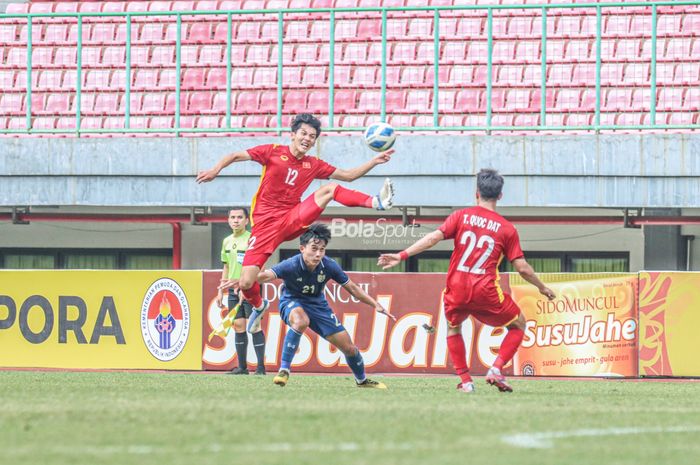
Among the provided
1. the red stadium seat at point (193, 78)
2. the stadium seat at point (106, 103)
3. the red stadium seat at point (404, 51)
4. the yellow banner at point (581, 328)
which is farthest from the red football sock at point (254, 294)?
the stadium seat at point (106, 103)

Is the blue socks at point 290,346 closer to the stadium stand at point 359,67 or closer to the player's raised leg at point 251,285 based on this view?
the player's raised leg at point 251,285

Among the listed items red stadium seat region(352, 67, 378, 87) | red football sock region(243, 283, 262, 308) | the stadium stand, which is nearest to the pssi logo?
the stadium stand

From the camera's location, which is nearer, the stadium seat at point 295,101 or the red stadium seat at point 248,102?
the stadium seat at point 295,101

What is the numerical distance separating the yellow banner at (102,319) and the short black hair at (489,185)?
7.09 metres

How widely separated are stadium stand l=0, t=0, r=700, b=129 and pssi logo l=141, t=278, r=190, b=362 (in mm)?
3450

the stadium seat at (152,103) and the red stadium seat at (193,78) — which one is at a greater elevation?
the red stadium seat at (193,78)

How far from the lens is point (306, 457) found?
5844 mm

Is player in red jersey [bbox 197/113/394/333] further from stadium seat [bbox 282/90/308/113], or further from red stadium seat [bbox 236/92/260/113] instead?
red stadium seat [bbox 236/92/260/113]

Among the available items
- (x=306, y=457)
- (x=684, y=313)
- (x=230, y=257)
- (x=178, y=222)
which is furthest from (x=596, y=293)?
(x=306, y=457)

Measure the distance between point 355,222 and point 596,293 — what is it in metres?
4.38

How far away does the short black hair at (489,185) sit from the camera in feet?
32.3

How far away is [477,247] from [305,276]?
1.69 m

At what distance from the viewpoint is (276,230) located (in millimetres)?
11578

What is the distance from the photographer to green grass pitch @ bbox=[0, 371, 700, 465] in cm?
591
